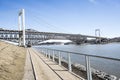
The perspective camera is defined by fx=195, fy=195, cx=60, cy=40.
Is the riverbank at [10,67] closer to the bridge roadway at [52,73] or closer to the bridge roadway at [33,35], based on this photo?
the bridge roadway at [52,73]

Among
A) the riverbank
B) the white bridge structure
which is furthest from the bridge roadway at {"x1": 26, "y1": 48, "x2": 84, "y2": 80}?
the white bridge structure

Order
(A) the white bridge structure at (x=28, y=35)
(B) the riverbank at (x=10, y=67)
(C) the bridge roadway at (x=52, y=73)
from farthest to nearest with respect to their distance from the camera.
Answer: (A) the white bridge structure at (x=28, y=35), (B) the riverbank at (x=10, y=67), (C) the bridge roadway at (x=52, y=73)

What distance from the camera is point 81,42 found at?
106 metres

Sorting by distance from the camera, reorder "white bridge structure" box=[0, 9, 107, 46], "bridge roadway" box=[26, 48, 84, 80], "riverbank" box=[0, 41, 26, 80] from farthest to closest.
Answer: "white bridge structure" box=[0, 9, 107, 46] → "riverbank" box=[0, 41, 26, 80] → "bridge roadway" box=[26, 48, 84, 80]

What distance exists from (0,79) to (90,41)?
117 m

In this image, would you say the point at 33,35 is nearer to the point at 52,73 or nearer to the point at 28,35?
the point at 28,35

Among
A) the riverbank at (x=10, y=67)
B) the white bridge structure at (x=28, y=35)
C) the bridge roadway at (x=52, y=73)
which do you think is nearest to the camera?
the bridge roadway at (x=52, y=73)

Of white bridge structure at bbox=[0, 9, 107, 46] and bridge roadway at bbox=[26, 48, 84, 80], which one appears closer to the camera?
bridge roadway at bbox=[26, 48, 84, 80]

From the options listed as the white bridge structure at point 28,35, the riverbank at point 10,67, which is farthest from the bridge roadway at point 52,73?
the white bridge structure at point 28,35

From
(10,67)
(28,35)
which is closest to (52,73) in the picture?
(10,67)

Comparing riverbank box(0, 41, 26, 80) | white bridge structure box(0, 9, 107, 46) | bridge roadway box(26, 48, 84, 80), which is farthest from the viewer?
white bridge structure box(0, 9, 107, 46)

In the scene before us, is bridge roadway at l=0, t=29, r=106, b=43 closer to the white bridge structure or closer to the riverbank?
the white bridge structure

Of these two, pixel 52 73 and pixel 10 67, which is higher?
pixel 10 67

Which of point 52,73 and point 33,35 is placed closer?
point 52,73
